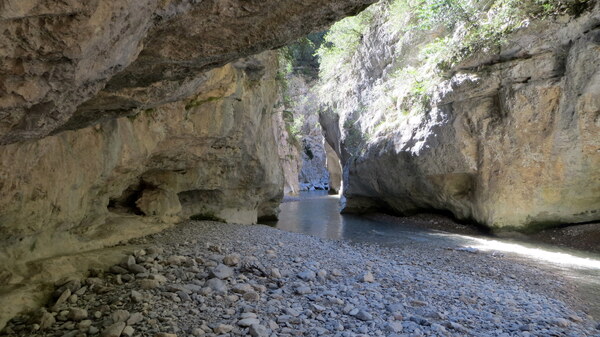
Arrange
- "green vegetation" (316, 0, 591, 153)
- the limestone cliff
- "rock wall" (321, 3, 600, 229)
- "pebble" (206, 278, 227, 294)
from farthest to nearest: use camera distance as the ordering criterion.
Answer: "green vegetation" (316, 0, 591, 153) < "rock wall" (321, 3, 600, 229) < "pebble" (206, 278, 227, 294) < the limestone cliff

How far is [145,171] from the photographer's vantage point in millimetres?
7906

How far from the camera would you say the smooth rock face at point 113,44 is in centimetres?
160

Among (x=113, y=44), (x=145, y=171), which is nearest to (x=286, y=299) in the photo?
(x=113, y=44)

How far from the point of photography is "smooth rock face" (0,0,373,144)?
160 centimetres

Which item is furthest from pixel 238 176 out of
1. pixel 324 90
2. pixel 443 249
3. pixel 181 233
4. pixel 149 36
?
pixel 324 90

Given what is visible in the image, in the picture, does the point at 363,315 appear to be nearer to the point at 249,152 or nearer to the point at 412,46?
the point at 249,152

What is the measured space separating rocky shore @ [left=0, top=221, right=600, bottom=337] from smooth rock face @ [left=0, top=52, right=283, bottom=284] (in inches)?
33.5

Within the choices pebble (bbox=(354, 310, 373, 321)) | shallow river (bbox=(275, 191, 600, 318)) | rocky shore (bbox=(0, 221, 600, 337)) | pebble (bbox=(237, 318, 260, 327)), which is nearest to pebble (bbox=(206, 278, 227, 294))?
rocky shore (bbox=(0, 221, 600, 337))

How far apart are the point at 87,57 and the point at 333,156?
30124 mm

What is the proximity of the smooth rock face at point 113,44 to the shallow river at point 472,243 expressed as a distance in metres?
5.75

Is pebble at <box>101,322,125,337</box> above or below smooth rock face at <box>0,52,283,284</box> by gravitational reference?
below

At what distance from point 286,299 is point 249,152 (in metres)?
6.52

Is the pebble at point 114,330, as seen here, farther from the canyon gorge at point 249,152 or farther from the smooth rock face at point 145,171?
the smooth rock face at point 145,171

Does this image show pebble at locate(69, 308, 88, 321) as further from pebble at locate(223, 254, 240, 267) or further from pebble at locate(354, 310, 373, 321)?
pebble at locate(354, 310, 373, 321)
